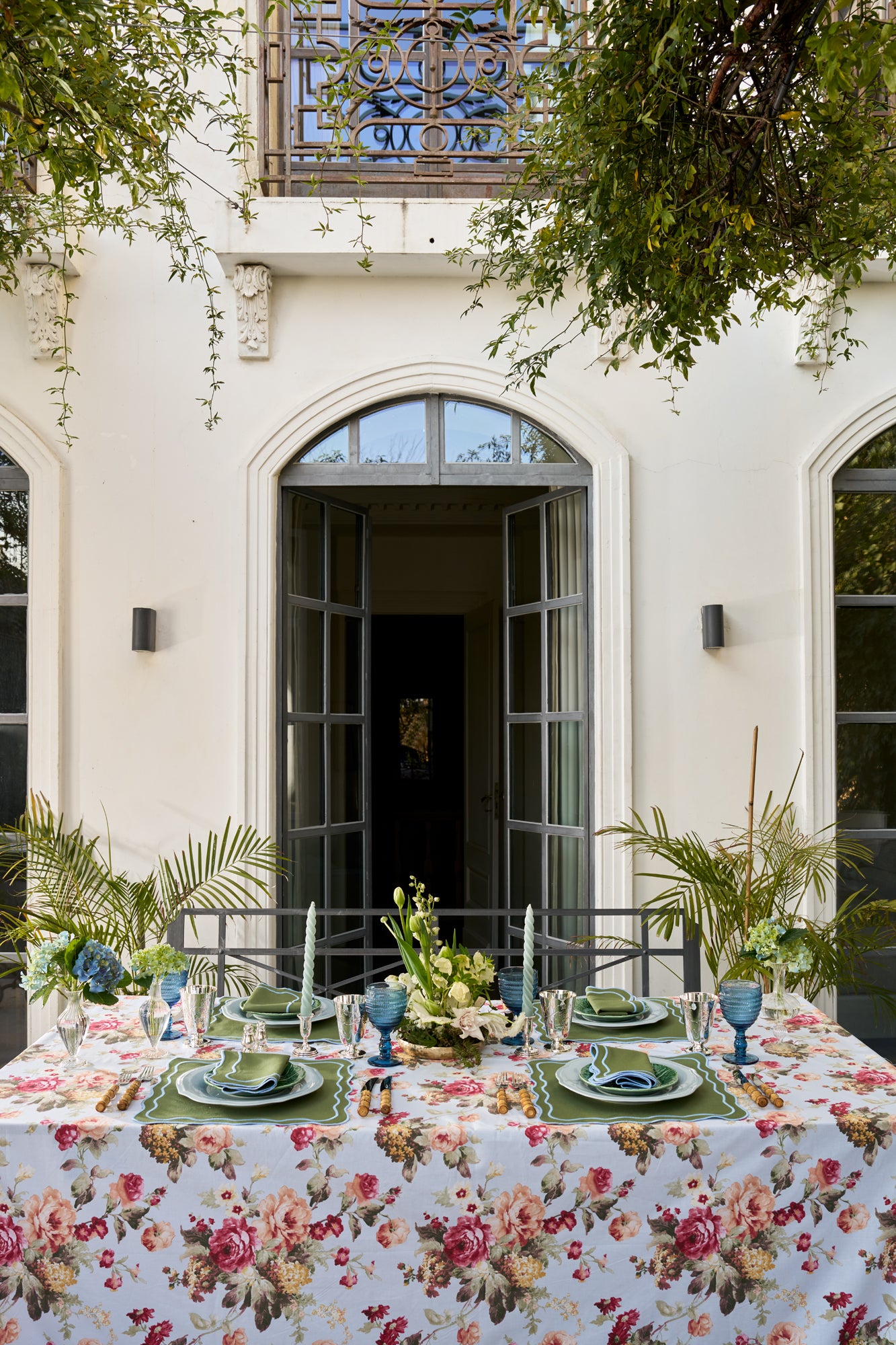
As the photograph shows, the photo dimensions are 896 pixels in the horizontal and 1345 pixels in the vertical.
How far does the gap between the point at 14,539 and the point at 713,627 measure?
2.87 m

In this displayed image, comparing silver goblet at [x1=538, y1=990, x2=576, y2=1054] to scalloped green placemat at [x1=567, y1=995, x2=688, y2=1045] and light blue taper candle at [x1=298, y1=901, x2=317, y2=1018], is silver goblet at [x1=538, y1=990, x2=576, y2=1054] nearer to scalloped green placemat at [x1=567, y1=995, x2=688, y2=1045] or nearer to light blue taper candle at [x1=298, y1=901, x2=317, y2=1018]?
scalloped green placemat at [x1=567, y1=995, x2=688, y2=1045]

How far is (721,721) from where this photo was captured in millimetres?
4266

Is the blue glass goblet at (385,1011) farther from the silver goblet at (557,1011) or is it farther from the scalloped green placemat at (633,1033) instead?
the scalloped green placemat at (633,1033)

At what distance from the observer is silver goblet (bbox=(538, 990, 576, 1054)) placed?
2422 mm

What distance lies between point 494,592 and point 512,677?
96.7 inches

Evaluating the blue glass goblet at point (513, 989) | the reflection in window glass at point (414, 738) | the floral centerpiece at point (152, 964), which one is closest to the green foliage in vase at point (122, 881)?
the floral centerpiece at point (152, 964)

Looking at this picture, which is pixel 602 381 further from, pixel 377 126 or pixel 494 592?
pixel 494 592

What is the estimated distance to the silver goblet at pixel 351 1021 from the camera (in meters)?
2.35

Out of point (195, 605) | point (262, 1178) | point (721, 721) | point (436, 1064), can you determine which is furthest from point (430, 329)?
point (262, 1178)

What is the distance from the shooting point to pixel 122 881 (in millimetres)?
4027

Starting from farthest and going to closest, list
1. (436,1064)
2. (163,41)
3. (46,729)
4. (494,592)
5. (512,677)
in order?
1. (494,592)
2. (512,677)
3. (46,729)
4. (163,41)
5. (436,1064)

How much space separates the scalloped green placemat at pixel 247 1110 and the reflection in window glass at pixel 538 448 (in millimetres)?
2818

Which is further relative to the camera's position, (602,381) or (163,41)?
(602,381)

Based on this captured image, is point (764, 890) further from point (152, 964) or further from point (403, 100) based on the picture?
point (403, 100)
